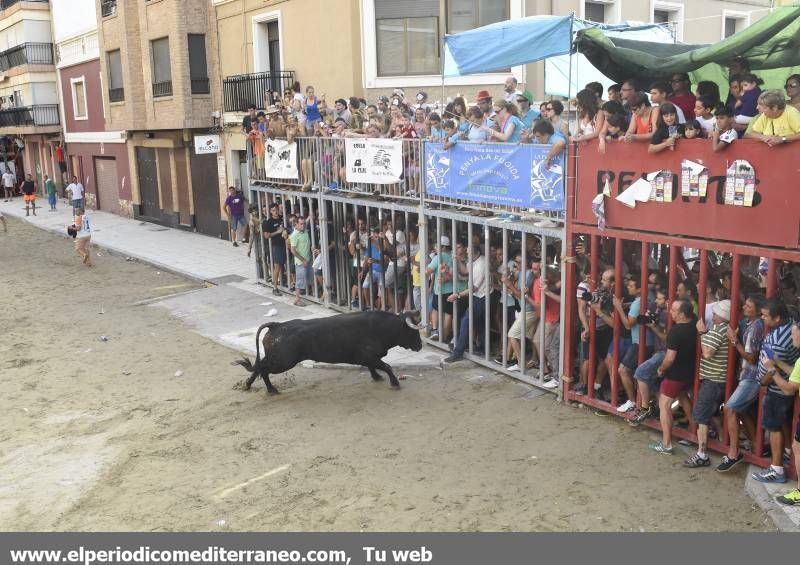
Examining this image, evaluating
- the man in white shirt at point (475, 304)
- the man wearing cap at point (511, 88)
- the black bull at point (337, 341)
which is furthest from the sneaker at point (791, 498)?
the man wearing cap at point (511, 88)

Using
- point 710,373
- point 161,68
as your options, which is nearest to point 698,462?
point 710,373

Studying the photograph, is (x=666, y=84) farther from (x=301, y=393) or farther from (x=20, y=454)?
(x=20, y=454)

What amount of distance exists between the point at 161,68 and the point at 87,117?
9607mm

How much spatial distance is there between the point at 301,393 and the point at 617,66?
613cm

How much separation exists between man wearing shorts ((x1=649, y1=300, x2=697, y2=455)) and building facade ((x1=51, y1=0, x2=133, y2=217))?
26545 mm

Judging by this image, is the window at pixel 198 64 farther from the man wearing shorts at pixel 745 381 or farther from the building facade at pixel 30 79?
the man wearing shorts at pixel 745 381

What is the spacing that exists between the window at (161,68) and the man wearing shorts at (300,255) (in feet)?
Answer: 40.8

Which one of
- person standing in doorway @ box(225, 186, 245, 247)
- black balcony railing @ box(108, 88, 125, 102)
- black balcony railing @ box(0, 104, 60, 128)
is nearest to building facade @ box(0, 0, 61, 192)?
black balcony railing @ box(0, 104, 60, 128)

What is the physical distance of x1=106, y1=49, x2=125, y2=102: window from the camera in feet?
94.2

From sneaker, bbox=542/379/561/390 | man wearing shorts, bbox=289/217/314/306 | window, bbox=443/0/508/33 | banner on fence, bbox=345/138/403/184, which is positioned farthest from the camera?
window, bbox=443/0/508/33

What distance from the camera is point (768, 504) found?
688cm

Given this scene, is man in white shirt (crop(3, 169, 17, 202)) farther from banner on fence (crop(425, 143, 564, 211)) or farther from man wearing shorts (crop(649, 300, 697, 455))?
man wearing shorts (crop(649, 300, 697, 455))

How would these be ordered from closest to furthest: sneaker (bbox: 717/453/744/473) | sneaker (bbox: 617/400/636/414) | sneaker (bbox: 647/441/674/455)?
sneaker (bbox: 717/453/744/473)
sneaker (bbox: 647/441/674/455)
sneaker (bbox: 617/400/636/414)

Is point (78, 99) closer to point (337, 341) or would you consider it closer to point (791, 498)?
point (337, 341)
